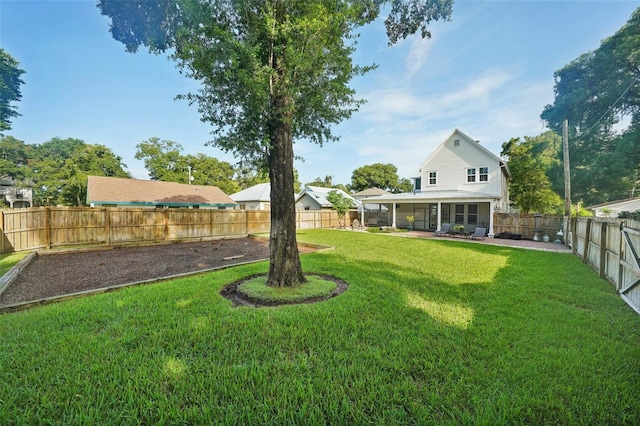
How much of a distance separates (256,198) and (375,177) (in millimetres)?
30665

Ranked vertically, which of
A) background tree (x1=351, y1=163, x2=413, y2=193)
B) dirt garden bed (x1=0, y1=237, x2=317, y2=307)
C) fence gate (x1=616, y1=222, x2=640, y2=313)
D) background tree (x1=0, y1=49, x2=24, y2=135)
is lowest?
dirt garden bed (x1=0, y1=237, x2=317, y2=307)

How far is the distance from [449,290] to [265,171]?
15.6 feet

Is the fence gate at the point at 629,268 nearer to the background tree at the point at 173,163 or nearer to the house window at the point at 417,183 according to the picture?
the house window at the point at 417,183

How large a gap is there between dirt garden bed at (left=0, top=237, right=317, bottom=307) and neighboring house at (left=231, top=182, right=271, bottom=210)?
1992 cm

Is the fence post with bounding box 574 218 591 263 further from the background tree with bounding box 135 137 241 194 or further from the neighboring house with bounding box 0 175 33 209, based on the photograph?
the neighboring house with bounding box 0 175 33 209

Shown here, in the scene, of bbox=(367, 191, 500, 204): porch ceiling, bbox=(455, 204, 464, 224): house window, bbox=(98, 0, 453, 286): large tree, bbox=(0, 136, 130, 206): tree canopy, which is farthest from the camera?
bbox=(0, 136, 130, 206): tree canopy

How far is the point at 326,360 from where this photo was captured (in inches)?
103

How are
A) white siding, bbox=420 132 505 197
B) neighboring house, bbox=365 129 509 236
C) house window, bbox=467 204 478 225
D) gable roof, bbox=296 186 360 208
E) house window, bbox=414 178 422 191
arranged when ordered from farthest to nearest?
gable roof, bbox=296 186 360 208 → house window, bbox=414 178 422 191 → house window, bbox=467 204 478 225 → white siding, bbox=420 132 505 197 → neighboring house, bbox=365 129 509 236

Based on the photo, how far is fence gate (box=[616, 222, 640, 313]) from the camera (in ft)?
14.1

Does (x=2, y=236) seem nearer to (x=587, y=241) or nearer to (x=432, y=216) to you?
(x=587, y=241)

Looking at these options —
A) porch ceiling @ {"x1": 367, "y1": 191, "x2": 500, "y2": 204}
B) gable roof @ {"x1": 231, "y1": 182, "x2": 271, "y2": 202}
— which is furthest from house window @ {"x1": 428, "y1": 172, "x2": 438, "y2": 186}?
gable roof @ {"x1": 231, "y1": 182, "x2": 271, "y2": 202}

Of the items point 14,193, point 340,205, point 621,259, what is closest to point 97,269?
point 621,259

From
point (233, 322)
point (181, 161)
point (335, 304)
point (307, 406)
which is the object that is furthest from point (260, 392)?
point (181, 161)

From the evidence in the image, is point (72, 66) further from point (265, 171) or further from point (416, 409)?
point (416, 409)
